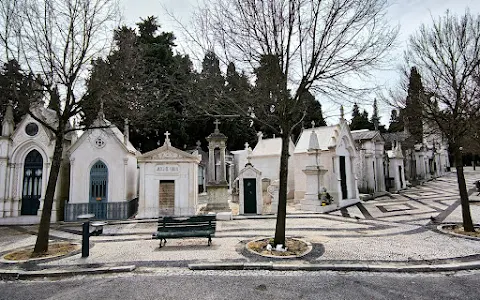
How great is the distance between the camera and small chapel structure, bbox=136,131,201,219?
14.8 m

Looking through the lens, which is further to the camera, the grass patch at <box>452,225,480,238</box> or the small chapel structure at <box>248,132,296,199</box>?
the small chapel structure at <box>248,132,296,199</box>

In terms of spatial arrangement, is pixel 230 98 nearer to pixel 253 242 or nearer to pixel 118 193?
pixel 253 242

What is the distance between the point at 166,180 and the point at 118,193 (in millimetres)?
2643

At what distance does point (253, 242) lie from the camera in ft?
29.4

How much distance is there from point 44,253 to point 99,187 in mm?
7105

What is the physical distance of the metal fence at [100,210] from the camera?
14305 millimetres

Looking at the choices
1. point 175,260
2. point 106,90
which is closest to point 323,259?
point 175,260

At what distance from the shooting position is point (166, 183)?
49.3 feet

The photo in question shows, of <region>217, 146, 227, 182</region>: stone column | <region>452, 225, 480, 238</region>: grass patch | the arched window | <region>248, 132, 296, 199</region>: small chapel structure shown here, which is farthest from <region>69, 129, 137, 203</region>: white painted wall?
<region>452, 225, 480, 238</region>: grass patch

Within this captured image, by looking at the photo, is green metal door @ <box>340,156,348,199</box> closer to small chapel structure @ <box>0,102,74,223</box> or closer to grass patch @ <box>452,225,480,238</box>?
grass patch @ <box>452,225,480,238</box>

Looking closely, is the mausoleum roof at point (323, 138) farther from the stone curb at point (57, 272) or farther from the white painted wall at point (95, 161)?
the stone curb at point (57, 272)

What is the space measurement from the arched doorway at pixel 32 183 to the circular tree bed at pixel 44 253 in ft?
22.0

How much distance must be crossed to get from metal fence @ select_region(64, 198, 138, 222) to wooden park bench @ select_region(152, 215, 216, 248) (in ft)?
22.4

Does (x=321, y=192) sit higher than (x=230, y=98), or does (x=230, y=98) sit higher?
(x=230, y=98)
